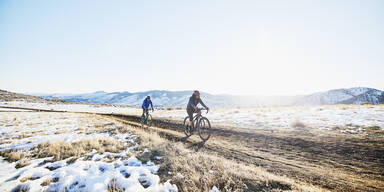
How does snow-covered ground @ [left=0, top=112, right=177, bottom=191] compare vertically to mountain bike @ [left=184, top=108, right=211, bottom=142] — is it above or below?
below

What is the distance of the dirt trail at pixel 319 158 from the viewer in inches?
162

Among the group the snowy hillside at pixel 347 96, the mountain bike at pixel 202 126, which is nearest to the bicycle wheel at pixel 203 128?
the mountain bike at pixel 202 126

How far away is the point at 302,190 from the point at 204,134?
6342mm

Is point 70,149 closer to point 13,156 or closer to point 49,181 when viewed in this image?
point 13,156

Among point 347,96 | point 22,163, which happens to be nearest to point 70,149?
point 22,163

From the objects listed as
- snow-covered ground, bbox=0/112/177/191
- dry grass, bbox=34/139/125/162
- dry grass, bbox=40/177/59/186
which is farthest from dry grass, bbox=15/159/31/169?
dry grass, bbox=40/177/59/186

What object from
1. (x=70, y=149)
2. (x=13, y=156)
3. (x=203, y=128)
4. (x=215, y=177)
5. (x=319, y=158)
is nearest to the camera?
(x=215, y=177)

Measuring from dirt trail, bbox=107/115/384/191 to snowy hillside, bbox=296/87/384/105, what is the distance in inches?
6478

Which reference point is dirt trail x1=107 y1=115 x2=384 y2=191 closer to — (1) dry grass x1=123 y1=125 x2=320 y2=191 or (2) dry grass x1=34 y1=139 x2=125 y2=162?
(1) dry grass x1=123 y1=125 x2=320 y2=191

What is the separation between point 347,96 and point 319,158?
182 metres

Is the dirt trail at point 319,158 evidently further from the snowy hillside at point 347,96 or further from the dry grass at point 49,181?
the snowy hillside at point 347,96

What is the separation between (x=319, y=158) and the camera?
5.90 meters

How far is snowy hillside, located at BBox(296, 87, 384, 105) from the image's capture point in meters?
129

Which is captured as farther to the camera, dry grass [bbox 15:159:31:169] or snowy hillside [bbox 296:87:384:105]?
snowy hillside [bbox 296:87:384:105]
